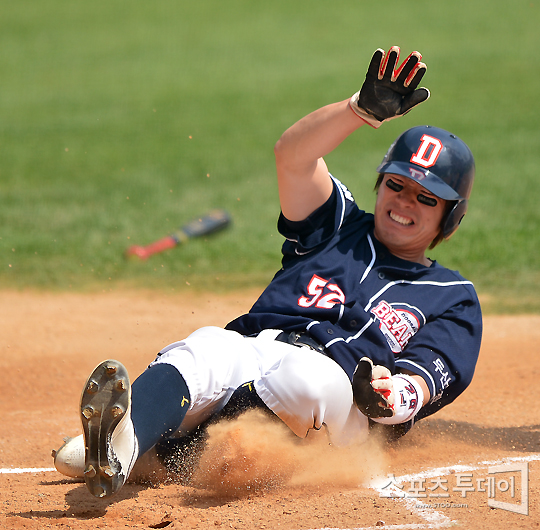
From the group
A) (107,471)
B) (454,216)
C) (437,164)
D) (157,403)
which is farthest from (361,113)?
(107,471)

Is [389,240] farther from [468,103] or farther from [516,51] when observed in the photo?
[516,51]

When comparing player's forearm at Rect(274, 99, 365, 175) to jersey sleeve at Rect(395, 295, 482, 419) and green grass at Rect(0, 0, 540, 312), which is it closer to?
jersey sleeve at Rect(395, 295, 482, 419)

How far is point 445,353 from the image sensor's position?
296cm

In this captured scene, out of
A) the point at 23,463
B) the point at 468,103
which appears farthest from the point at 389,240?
the point at 468,103

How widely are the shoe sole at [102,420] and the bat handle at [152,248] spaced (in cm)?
477

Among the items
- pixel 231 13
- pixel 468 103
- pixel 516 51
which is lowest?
pixel 468 103

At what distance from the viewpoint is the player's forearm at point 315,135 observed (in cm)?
290

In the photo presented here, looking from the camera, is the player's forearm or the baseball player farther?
the player's forearm

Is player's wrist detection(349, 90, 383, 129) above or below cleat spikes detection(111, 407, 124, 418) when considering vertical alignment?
above

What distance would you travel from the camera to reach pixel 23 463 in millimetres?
3227

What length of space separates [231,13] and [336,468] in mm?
21200

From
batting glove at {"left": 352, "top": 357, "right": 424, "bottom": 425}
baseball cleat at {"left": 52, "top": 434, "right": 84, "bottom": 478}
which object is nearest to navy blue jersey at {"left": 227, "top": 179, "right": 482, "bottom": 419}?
batting glove at {"left": 352, "top": 357, "right": 424, "bottom": 425}

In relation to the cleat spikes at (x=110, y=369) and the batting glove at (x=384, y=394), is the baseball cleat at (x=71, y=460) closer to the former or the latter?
the cleat spikes at (x=110, y=369)

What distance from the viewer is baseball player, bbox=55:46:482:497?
2520 millimetres
